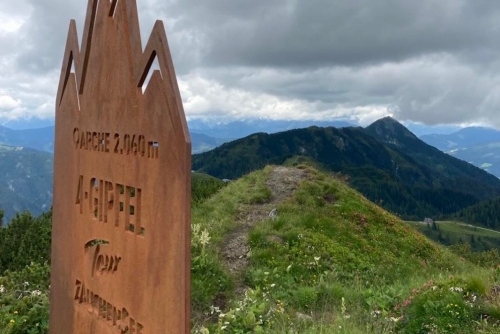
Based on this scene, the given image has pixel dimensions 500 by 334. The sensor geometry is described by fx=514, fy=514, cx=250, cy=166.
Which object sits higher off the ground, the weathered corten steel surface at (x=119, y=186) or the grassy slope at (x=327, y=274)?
the weathered corten steel surface at (x=119, y=186)

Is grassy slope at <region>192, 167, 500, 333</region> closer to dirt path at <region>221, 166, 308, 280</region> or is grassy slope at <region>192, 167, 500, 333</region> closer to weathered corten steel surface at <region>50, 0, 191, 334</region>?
dirt path at <region>221, 166, 308, 280</region>

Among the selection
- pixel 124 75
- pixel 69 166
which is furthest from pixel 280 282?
pixel 124 75

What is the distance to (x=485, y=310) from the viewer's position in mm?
6227

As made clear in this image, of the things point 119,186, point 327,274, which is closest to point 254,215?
point 327,274

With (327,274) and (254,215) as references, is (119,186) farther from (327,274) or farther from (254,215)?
(254,215)

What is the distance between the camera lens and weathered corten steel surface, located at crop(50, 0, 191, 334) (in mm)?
2816

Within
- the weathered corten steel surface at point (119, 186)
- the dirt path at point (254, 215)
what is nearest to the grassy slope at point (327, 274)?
the dirt path at point (254, 215)

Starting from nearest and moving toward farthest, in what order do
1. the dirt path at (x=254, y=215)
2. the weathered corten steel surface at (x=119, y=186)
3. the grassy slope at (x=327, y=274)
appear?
1. the weathered corten steel surface at (x=119, y=186)
2. the grassy slope at (x=327, y=274)
3. the dirt path at (x=254, y=215)

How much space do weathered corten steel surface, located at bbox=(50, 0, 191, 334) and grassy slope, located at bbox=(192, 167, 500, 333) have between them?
2264mm

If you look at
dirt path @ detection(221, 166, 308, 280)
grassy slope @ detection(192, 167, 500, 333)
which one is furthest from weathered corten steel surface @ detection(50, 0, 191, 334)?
dirt path @ detection(221, 166, 308, 280)

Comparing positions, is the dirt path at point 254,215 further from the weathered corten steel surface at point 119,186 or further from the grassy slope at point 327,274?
the weathered corten steel surface at point 119,186

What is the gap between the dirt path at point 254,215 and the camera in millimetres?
11036

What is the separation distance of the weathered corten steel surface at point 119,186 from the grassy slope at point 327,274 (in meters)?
2.26

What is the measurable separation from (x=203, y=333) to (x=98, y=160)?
109 inches
